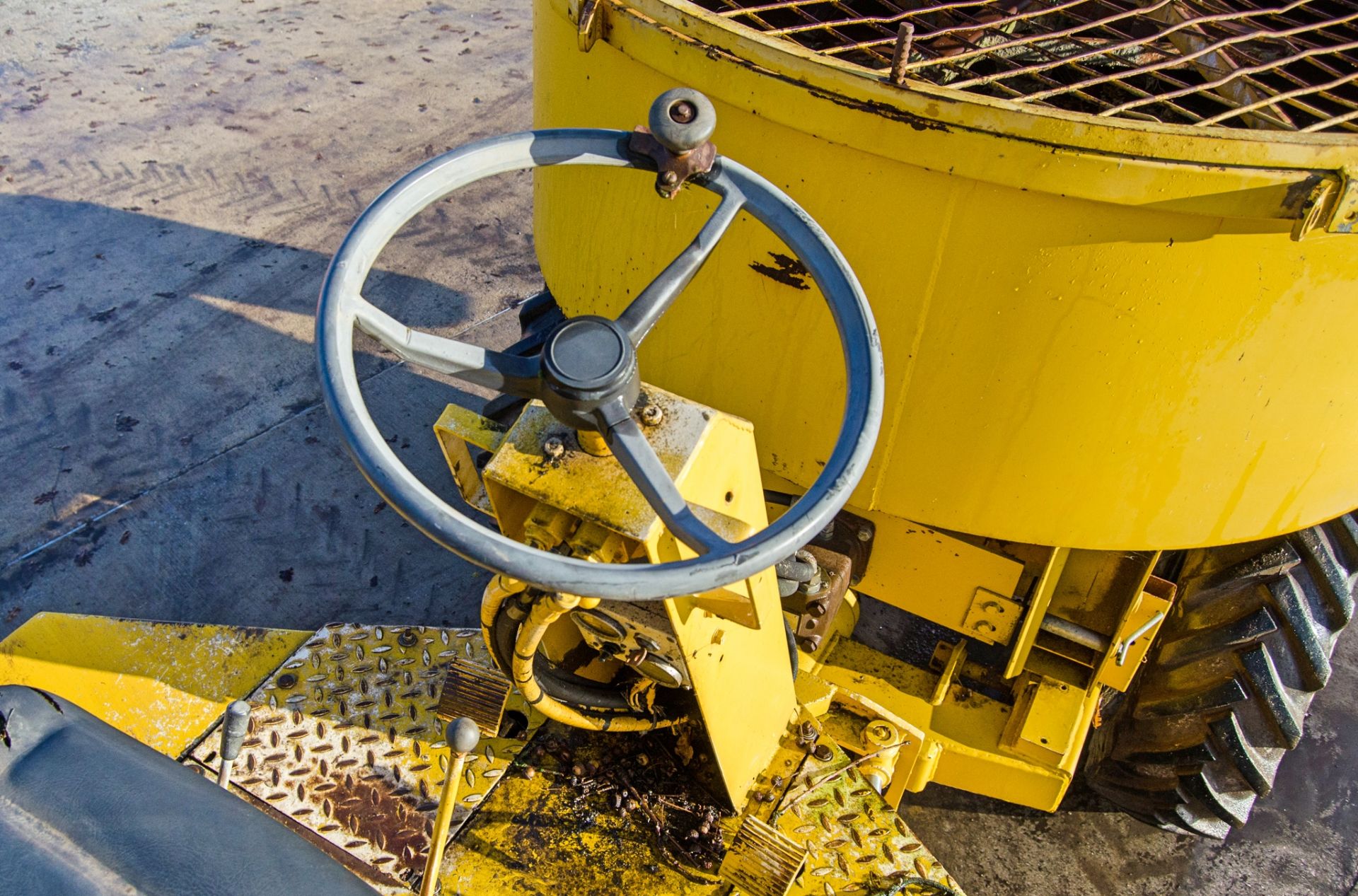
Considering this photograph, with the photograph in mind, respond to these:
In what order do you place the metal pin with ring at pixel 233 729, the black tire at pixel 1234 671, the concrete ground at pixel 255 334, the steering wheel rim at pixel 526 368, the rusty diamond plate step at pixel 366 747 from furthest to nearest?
the concrete ground at pixel 255 334 → the black tire at pixel 1234 671 → the rusty diamond plate step at pixel 366 747 → the metal pin with ring at pixel 233 729 → the steering wheel rim at pixel 526 368

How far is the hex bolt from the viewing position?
1357 mm

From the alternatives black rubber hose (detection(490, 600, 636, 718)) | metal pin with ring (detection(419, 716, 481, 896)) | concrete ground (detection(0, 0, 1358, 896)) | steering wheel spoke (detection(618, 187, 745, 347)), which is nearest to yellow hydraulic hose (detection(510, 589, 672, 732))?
black rubber hose (detection(490, 600, 636, 718))

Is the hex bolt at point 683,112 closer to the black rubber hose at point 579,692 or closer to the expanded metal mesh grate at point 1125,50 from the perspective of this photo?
the expanded metal mesh grate at point 1125,50

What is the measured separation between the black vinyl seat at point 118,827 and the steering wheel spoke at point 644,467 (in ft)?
2.49

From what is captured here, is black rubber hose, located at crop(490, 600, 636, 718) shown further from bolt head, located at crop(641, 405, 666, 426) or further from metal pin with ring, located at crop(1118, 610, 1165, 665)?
metal pin with ring, located at crop(1118, 610, 1165, 665)

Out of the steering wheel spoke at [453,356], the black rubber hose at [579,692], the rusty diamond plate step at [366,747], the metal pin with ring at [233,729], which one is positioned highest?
the steering wheel spoke at [453,356]

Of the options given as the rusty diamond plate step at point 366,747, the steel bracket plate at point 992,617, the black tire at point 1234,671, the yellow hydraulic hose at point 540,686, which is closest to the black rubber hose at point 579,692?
the yellow hydraulic hose at point 540,686

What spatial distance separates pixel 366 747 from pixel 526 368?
4.60 feet

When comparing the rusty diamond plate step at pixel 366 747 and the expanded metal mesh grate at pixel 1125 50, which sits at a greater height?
the expanded metal mesh grate at pixel 1125 50

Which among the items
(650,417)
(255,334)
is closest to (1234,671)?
(650,417)

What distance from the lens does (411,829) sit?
226cm

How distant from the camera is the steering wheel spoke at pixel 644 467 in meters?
1.33

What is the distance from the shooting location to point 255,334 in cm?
452

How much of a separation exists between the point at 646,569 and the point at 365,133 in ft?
17.7
